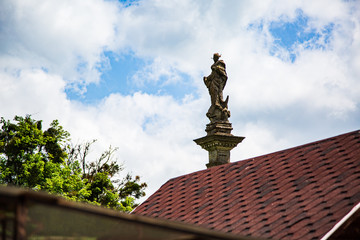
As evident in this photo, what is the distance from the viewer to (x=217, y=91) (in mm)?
19203

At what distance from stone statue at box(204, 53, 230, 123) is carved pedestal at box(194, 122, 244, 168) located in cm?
35

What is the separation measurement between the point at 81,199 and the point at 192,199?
1730cm

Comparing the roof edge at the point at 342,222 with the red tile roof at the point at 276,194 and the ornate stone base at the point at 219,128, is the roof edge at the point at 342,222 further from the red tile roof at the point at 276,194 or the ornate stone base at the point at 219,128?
the ornate stone base at the point at 219,128

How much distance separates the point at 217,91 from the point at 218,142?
79.7 inches

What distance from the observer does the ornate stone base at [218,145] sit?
59.3 feet

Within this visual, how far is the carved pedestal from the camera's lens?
59.3ft

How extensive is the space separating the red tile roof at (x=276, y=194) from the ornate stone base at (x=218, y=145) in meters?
1.76

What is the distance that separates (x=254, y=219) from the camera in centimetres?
1155

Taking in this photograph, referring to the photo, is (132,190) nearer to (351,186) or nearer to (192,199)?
(192,199)

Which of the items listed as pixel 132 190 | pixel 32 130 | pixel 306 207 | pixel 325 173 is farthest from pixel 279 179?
pixel 132 190

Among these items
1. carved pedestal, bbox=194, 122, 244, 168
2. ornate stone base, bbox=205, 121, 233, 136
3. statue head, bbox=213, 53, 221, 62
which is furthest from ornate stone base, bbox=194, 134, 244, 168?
statue head, bbox=213, 53, 221, 62

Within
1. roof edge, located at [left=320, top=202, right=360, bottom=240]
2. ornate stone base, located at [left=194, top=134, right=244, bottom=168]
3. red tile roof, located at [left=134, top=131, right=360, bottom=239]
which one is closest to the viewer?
roof edge, located at [left=320, top=202, right=360, bottom=240]

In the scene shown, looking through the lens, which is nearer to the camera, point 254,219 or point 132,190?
point 254,219

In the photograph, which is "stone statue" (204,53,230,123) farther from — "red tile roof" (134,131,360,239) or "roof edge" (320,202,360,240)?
"roof edge" (320,202,360,240)
